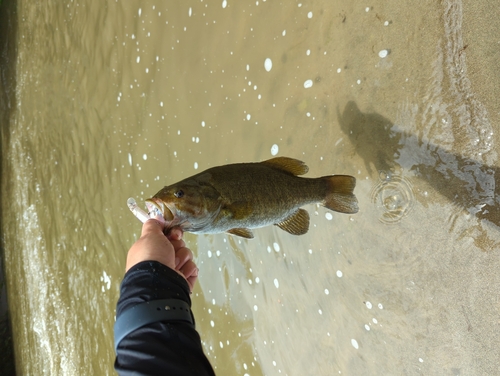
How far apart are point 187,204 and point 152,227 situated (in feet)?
0.72

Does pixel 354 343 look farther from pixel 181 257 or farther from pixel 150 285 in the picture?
pixel 150 285

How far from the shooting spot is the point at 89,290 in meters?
6.32

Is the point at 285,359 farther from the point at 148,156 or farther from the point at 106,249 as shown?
the point at 106,249

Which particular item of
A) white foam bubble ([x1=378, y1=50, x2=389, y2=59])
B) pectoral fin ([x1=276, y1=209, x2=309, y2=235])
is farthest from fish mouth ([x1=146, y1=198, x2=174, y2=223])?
white foam bubble ([x1=378, y1=50, x2=389, y2=59])

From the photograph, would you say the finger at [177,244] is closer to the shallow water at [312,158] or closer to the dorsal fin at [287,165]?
the dorsal fin at [287,165]

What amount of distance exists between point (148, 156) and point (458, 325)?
3828 mm

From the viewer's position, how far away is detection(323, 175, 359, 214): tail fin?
2508mm

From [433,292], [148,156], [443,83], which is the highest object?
[148,156]

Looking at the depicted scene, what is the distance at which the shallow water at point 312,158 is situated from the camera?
8.52 feet

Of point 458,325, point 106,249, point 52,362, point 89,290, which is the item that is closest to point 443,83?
point 458,325

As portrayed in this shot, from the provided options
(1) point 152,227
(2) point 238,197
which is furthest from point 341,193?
(1) point 152,227

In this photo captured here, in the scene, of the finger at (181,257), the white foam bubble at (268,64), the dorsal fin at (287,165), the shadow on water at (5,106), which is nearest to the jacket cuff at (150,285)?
the finger at (181,257)

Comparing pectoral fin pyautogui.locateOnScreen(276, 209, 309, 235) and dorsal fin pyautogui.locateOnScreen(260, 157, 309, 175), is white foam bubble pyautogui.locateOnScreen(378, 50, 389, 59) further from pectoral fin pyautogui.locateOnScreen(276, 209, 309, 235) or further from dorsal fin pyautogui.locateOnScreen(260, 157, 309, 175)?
pectoral fin pyautogui.locateOnScreen(276, 209, 309, 235)

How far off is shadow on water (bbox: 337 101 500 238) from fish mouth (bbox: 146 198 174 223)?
5.66ft
